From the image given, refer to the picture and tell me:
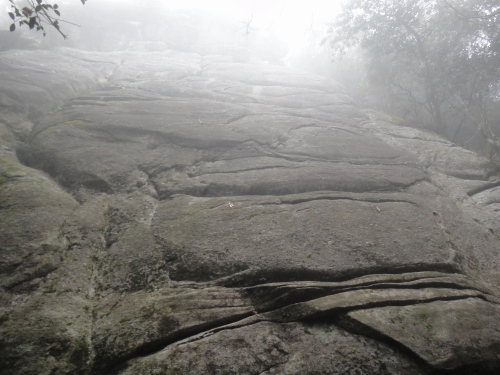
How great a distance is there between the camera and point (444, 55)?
1717 cm

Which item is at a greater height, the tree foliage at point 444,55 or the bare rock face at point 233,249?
the tree foliage at point 444,55

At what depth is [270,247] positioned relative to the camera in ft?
18.1

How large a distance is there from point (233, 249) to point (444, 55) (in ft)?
60.8

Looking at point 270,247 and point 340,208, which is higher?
point 340,208

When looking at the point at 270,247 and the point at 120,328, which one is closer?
the point at 120,328

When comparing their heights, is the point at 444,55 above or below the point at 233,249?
above

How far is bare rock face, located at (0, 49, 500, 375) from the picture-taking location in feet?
12.9

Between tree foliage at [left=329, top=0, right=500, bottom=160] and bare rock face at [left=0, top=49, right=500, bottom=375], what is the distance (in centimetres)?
821

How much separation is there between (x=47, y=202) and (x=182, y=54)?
25293 millimetres

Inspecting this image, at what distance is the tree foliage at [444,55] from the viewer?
628 inches

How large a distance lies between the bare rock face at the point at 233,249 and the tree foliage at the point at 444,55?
323 inches

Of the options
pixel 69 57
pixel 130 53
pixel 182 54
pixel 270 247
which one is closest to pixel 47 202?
pixel 270 247

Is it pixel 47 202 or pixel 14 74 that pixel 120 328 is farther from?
pixel 14 74

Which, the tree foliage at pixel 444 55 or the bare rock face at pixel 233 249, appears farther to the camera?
the tree foliage at pixel 444 55
